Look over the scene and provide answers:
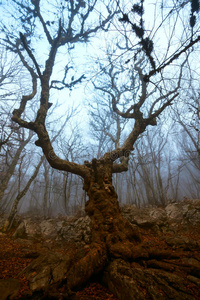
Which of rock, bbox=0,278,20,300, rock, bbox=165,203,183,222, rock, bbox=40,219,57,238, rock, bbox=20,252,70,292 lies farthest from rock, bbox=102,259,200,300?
rock, bbox=165,203,183,222

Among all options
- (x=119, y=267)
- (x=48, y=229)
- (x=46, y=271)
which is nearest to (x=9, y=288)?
(x=46, y=271)

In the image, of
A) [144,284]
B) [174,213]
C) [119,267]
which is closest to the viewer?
[144,284]

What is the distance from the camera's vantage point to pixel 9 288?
171cm

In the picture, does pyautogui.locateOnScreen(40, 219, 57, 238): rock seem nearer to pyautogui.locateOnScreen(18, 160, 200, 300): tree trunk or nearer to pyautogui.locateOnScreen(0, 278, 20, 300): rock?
pyautogui.locateOnScreen(18, 160, 200, 300): tree trunk

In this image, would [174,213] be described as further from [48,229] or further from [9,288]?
[9,288]

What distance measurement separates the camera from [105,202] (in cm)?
342

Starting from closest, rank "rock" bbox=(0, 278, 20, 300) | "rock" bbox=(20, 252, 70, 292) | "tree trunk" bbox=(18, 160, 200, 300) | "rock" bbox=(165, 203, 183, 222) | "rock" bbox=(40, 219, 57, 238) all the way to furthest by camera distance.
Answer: "rock" bbox=(0, 278, 20, 300) < "tree trunk" bbox=(18, 160, 200, 300) < "rock" bbox=(20, 252, 70, 292) < "rock" bbox=(40, 219, 57, 238) < "rock" bbox=(165, 203, 183, 222)

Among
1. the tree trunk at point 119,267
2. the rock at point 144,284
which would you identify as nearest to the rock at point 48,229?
the tree trunk at point 119,267

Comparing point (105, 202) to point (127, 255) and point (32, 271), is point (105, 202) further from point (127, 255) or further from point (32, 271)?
point (32, 271)

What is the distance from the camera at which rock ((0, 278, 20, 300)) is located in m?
1.56

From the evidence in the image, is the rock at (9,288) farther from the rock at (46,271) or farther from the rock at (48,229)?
the rock at (48,229)

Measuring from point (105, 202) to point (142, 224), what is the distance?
2.66 metres

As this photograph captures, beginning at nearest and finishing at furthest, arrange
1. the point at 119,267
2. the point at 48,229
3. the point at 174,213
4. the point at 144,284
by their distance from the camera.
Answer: the point at 144,284
the point at 119,267
the point at 48,229
the point at 174,213

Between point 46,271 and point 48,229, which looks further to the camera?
point 48,229
